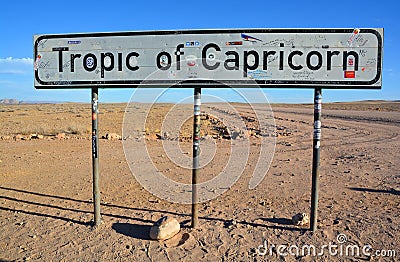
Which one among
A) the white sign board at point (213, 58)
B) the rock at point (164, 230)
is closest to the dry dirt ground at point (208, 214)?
the rock at point (164, 230)

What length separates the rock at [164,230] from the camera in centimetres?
389

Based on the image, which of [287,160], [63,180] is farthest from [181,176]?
[287,160]

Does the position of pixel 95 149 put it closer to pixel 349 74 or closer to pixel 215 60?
pixel 215 60

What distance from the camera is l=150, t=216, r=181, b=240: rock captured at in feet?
12.8

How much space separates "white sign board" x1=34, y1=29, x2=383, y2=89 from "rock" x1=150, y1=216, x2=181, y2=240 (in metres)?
1.62

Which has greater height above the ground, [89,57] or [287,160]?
[89,57]

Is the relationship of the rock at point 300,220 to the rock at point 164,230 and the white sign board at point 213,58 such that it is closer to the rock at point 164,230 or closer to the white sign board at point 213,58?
the rock at point 164,230

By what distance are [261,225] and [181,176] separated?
316 cm

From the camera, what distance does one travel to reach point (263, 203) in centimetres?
525

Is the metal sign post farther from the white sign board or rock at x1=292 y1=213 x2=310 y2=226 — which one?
rock at x1=292 y1=213 x2=310 y2=226

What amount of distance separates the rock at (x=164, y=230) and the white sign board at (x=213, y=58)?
162 centimetres

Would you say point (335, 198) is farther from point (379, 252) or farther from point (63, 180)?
point (63, 180)

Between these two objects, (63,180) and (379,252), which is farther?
→ (63,180)

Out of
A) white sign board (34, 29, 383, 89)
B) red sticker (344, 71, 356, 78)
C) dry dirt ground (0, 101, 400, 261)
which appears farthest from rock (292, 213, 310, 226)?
red sticker (344, 71, 356, 78)
